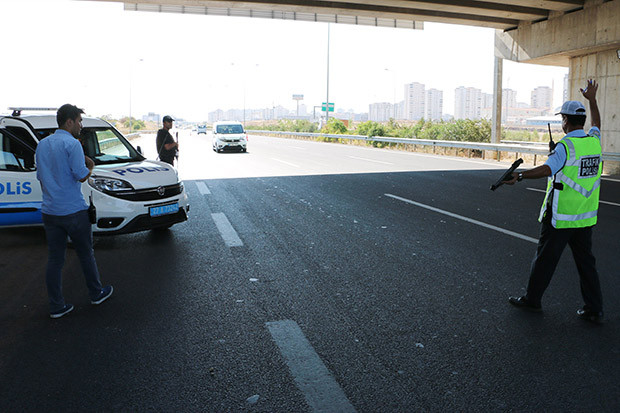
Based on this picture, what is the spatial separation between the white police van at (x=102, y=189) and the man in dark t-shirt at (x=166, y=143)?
2790 mm

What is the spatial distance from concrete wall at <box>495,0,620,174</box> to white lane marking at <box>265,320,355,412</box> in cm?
1621

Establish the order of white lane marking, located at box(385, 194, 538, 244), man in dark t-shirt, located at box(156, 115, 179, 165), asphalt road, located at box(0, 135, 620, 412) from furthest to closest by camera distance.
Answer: man in dark t-shirt, located at box(156, 115, 179, 165) < white lane marking, located at box(385, 194, 538, 244) < asphalt road, located at box(0, 135, 620, 412)

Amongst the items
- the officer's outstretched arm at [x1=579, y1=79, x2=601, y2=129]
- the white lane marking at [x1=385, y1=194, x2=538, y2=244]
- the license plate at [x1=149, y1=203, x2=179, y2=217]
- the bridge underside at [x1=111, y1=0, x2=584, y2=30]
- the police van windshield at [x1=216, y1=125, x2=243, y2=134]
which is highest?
the bridge underside at [x1=111, y1=0, x2=584, y2=30]

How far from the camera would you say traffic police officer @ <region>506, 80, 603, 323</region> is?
432 centimetres

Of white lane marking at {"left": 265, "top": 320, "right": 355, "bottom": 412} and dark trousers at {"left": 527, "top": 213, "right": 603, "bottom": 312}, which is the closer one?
white lane marking at {"left": 265, "top": 320, "right": 355, "bottom": 412}

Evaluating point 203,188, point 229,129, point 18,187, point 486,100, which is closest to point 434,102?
point 486,100

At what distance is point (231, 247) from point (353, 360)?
3.67 m

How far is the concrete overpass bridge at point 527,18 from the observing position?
55.1 ft

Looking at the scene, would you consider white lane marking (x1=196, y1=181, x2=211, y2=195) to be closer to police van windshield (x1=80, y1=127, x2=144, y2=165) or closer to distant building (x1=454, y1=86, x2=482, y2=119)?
police van windshield (x1=80, y1=127, x2=144, y2=165)

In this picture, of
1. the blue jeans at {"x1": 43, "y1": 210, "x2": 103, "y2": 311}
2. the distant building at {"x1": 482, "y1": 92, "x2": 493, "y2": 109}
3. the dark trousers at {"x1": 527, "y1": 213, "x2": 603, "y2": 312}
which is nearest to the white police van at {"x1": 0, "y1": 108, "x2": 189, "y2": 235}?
the blue jeans at {"x1": 43, "y1": 210, "x2": 103, "y2": 311}

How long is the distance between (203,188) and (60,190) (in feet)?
28.4

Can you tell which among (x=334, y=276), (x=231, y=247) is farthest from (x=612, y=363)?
(x=231, y=247)

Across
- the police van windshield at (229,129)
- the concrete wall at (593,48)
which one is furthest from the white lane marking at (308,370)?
the police van windshield at (229,129)

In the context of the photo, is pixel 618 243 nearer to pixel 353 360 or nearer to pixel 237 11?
pixel 353 360
